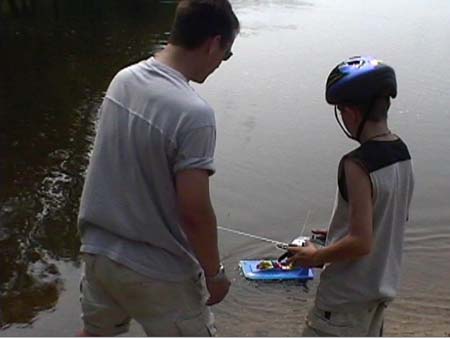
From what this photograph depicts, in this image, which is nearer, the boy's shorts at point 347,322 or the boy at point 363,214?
the boy at point 363,214

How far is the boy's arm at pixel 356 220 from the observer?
103 inches

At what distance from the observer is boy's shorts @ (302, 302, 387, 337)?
288 cm

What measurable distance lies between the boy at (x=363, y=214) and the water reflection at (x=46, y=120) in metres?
3.36

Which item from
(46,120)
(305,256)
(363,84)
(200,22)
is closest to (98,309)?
(305,256)

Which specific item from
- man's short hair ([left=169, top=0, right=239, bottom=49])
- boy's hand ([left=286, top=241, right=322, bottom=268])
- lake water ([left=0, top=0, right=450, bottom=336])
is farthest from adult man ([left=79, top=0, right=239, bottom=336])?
lake water ([left=0, top=0, right=450, bottom=336])

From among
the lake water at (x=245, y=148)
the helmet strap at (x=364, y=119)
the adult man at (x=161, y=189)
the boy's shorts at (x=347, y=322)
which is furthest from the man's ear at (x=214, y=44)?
the lake water at (x=245, y=148)

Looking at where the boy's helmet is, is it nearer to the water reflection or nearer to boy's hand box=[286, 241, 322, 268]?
boy's hand box=[286, 241, 322, 268]

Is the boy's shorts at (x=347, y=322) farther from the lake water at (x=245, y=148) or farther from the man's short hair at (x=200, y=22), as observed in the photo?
the lake water at (x=245, y=148)

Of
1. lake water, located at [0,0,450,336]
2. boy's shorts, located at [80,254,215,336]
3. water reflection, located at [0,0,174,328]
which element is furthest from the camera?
water reflection, located at [0,0,174,328]

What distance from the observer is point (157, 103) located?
2584 mm

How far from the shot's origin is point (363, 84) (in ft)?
8.83

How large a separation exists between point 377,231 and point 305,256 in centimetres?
33

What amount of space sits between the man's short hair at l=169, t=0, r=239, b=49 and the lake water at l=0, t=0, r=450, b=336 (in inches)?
111

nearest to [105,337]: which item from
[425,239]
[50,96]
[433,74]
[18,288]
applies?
[18,288]
